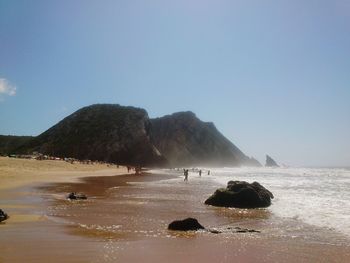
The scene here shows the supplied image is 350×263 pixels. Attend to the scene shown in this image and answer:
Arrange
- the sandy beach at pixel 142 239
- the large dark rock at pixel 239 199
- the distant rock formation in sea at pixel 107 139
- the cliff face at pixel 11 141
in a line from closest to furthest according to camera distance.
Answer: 1. the sandy beach at pixel 142 239
2. the large dark rock at pixel 239 199
3. the distant rock formation in sea at pixel 107 139
4. the cliff face at pixel 11 141

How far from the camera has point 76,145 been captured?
14350 cm

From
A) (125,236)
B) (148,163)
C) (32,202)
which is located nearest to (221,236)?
(125,236)

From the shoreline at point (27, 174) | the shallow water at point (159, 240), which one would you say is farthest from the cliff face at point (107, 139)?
the shallow water at point (159, 240)

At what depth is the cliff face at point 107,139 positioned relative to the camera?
456ft

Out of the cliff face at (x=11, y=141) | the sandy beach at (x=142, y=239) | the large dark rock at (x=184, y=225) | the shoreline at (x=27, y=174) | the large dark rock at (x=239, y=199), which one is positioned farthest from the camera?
the cliff face at (x=11, y=141)

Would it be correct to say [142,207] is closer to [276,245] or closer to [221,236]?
[221,236]

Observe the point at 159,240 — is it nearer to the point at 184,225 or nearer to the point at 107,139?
the point at 184,225

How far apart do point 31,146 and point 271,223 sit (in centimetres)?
14870

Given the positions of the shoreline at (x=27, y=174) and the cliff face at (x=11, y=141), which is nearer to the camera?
the shoreline at (x=27, y=174)

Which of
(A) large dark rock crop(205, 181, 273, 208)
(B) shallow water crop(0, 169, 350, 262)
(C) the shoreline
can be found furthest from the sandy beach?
(C) the shoreline

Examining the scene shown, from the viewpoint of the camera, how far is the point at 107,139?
141250 mm

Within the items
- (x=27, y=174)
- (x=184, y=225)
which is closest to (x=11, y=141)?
(x=27, y=174)

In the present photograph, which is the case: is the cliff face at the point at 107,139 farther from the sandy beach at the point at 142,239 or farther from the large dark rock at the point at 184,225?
the large dark rock at the point at 184,225

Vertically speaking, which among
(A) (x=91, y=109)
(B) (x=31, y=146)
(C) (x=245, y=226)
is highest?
(A) (x=91, y=109)
